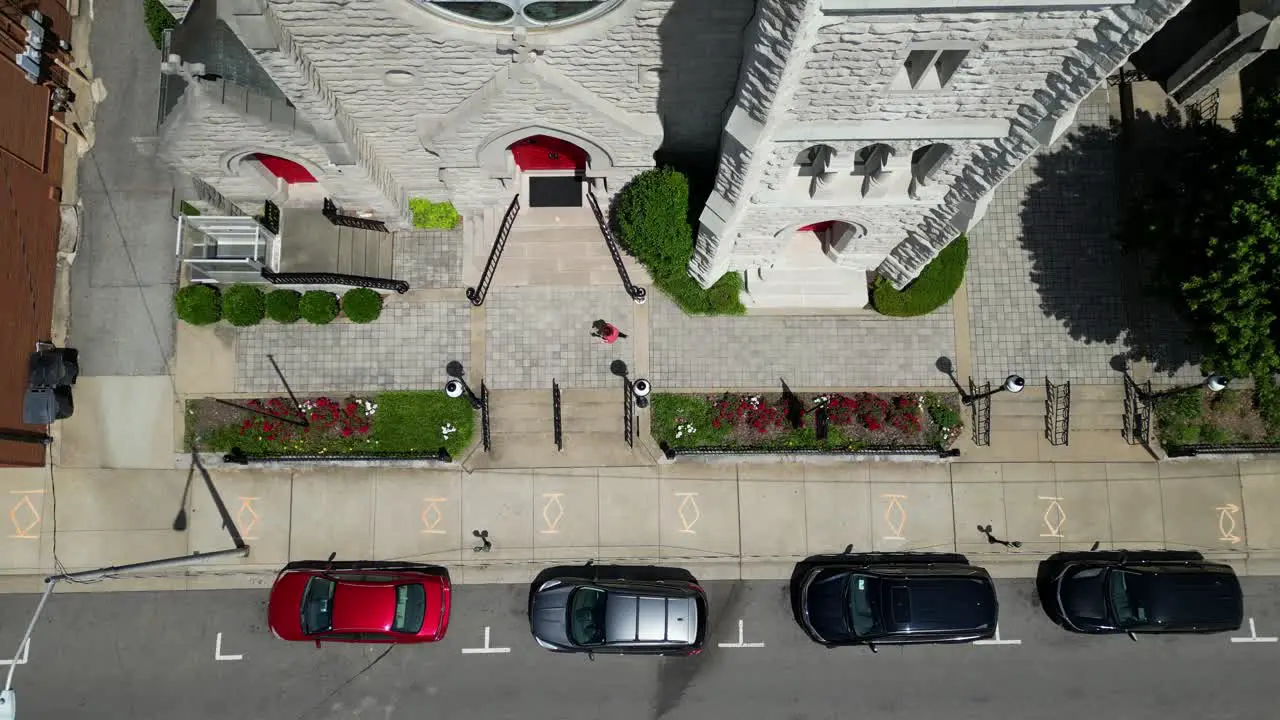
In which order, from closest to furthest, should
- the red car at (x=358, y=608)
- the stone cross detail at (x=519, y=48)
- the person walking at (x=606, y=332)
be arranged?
the stone cross detail at (x=519, y=48) → the red car at (x=358, y=608) → the person walking at (x=606, y=332)

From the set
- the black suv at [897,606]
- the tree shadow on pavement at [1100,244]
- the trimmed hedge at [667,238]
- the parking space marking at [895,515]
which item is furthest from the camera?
the tree shadow on pavement at [1100,244]

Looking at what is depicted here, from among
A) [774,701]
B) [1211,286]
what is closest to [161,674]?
[774,701]

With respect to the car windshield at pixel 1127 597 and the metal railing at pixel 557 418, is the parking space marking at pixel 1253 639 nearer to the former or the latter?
the car windshield at pixel 1127 597

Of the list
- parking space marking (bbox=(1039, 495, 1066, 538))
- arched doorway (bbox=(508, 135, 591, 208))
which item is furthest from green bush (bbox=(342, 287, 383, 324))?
parking space marking (bbox=(1039, 495, 1066, 538))

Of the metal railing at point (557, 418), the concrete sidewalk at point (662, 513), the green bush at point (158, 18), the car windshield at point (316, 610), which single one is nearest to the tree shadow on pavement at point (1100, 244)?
the concrete sidewalk at point (662, 513)

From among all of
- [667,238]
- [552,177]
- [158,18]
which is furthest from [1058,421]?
[158,18]

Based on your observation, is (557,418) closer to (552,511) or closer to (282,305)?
(552,511)
